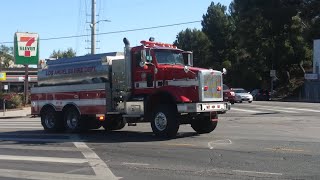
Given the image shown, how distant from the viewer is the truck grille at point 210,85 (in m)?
15.6

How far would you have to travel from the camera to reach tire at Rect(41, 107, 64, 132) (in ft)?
64.9

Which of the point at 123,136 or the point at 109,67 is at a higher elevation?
the point at 109,67

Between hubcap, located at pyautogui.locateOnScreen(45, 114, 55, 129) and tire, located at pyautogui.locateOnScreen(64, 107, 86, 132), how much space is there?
2.20 feet

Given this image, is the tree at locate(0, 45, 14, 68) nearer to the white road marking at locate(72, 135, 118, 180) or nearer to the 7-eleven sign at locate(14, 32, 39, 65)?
the 7-eleven sign at locate(14, 32, 39, 65)

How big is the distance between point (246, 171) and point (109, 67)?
8945 mm

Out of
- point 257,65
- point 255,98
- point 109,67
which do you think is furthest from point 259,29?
point 109,67

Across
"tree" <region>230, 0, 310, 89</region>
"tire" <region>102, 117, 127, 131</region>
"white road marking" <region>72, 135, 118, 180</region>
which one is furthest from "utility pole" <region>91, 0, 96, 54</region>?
"tree" <region>230, 0, 310, 89</region>

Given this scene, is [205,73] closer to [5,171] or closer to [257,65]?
[5,171]

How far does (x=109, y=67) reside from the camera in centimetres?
1770

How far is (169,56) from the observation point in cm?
1703

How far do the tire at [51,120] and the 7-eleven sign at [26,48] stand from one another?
2880cm

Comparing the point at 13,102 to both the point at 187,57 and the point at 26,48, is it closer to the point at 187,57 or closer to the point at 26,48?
the point at 26,48

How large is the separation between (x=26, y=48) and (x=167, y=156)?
39.0 meters

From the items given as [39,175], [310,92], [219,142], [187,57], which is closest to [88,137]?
[187,57]
